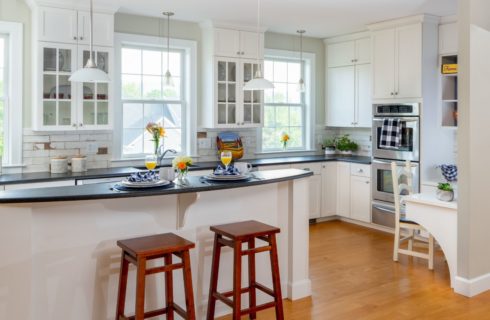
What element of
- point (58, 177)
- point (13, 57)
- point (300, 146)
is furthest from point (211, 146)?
point (13, 57)

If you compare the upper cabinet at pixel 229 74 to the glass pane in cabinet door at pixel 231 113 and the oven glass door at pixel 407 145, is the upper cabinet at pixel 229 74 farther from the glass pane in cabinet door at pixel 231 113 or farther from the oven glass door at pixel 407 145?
the oven glass door at pixel 407 145

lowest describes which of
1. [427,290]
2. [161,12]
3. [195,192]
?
[427,290]

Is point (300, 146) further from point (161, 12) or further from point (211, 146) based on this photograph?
point (161, 12)

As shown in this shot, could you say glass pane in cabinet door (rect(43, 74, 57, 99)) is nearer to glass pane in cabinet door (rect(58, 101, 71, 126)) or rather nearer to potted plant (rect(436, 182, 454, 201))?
glass pane in cabinet door (rect(58, 101, 71, 126))

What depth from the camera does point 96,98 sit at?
5020 mm

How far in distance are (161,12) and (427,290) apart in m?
4.01

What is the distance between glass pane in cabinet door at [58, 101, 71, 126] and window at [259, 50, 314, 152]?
2.69m

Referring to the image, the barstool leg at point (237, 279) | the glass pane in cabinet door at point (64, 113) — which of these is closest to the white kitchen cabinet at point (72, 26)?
the glass pane in cabinet door at point (64, 113)

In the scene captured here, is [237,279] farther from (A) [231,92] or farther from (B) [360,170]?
(B) [360,170]

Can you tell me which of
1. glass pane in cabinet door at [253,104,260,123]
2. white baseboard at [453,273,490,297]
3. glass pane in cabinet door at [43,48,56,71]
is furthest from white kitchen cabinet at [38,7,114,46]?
white baseboard at [453,273,490,297]

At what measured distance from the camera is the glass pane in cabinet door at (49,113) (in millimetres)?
4789

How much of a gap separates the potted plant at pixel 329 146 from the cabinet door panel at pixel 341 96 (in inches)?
10.3

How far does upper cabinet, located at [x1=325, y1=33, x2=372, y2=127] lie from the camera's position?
21.4 ft

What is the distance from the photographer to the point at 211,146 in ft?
20.3
